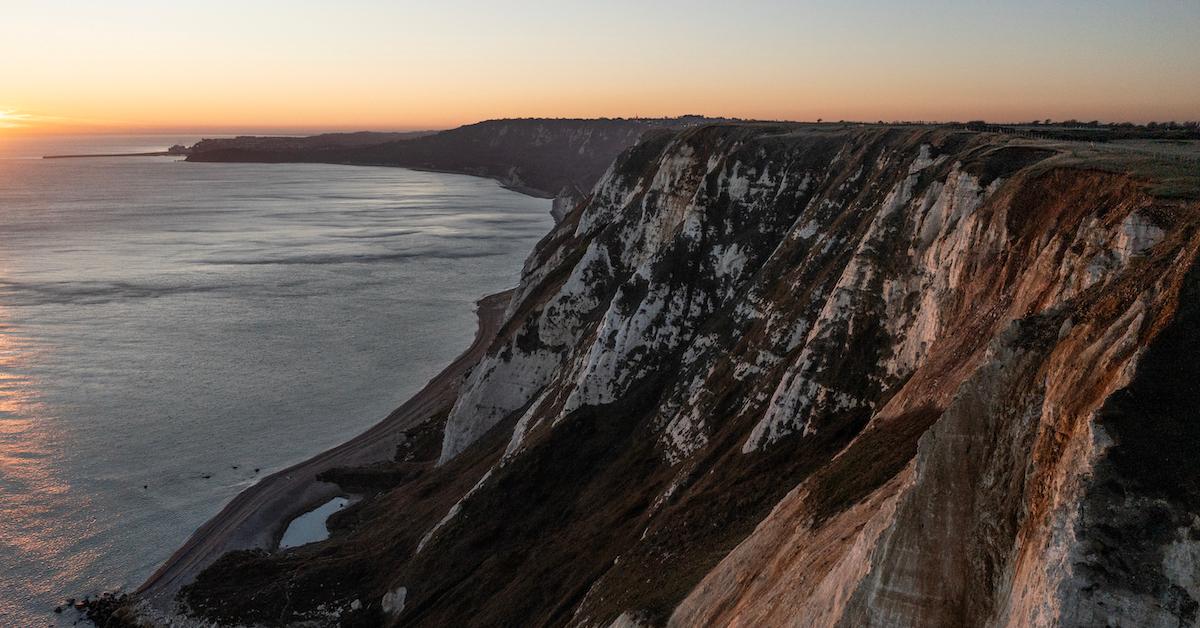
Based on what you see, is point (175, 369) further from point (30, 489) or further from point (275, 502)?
point (275, 502)

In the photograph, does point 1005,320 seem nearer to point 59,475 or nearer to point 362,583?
point 362,583

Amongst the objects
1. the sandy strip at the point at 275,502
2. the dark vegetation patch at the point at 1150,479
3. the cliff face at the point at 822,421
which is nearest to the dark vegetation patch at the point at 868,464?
the cliff face at the point at 822,421

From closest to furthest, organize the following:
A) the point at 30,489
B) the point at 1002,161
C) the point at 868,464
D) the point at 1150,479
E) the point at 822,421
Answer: the point at 1150,479 → the point at 868,464 → the point at 1002,161 → the point at 822,421 → the point at 30,489

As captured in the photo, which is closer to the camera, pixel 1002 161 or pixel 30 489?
pixel 1002 161

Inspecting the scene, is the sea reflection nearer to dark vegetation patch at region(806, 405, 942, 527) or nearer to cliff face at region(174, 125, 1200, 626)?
cliff face at region(174, 125, 1200, 626)

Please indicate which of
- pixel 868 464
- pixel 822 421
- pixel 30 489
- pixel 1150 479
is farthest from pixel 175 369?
pixel 1150 479

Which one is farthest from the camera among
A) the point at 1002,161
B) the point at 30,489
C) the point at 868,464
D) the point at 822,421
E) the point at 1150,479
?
the point at 30,489
